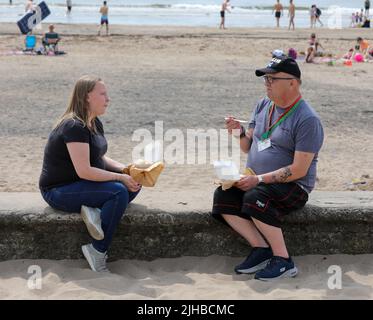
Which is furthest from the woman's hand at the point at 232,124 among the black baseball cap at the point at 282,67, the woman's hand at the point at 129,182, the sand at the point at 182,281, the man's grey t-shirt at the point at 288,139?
the sand at the point at 182,281

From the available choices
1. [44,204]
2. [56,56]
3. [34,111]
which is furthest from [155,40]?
[44,204]

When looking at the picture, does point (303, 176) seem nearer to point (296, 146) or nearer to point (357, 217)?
point (296, 146)

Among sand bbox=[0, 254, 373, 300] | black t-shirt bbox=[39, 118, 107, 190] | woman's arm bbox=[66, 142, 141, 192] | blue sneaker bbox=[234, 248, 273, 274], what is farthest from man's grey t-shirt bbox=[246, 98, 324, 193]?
black t-shirt bbox=[39, 118, 107, 190]

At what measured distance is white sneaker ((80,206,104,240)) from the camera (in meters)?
4.08

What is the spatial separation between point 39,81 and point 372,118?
631cm

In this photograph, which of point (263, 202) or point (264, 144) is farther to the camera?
point (264, 144)

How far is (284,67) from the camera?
4.16 metres

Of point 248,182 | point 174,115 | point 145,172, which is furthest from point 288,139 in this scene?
point 174,115

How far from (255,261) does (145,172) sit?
0.88 m

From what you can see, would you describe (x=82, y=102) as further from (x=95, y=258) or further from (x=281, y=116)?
(x=281, y=116)

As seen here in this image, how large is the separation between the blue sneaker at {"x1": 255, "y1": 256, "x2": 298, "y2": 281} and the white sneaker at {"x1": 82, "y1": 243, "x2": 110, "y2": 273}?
0.94 metres

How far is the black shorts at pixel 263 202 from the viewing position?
161 inches

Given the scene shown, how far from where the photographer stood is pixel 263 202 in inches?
161
